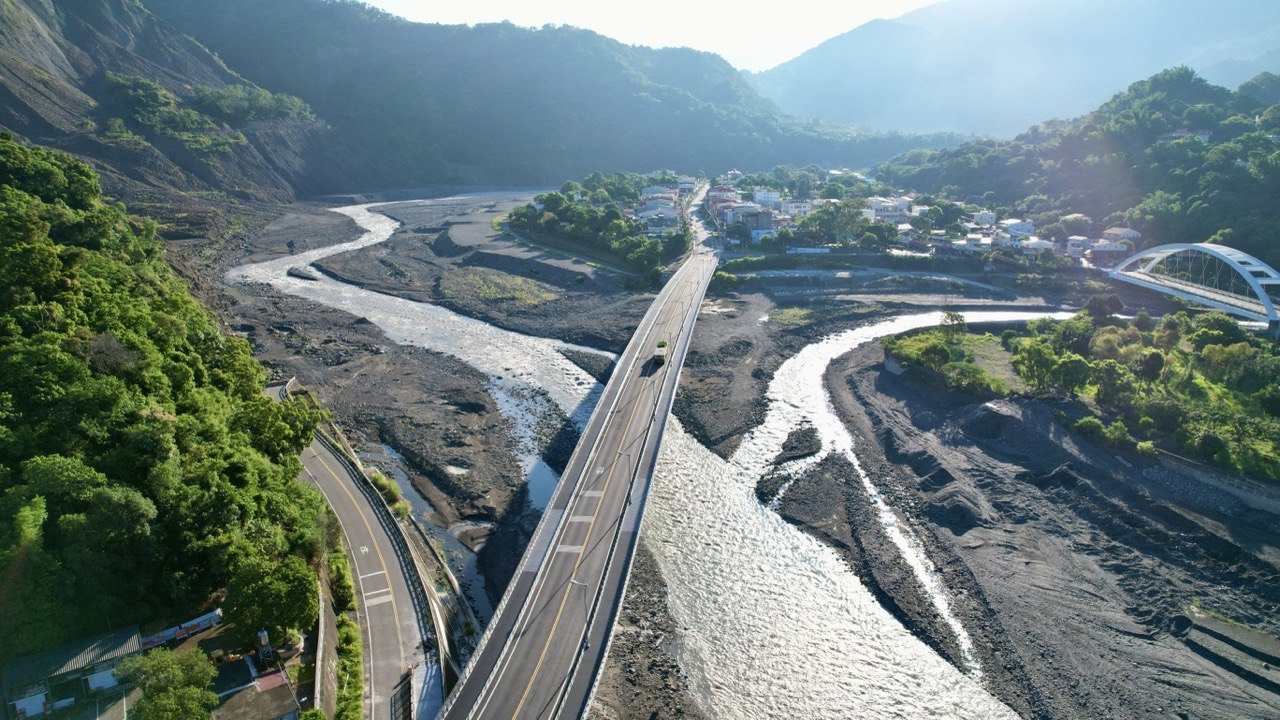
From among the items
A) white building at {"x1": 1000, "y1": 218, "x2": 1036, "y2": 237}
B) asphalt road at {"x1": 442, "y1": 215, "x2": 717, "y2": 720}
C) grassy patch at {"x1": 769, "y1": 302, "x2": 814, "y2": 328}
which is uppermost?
white building at {"x1": 1000, "y1": 218, "x2": 1036, "y2": 237}

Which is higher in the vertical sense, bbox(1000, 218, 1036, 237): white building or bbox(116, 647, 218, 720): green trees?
bbox(1000, 218, 1036, 237): white building

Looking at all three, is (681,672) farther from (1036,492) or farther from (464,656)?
(1036,492)

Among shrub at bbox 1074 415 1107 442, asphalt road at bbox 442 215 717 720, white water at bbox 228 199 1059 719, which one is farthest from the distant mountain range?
shrub at bbox 1074 415 1107 442

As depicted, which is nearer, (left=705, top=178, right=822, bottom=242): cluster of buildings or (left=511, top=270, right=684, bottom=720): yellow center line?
(left=511, top=270, right=684, bottom=720): yellow center line

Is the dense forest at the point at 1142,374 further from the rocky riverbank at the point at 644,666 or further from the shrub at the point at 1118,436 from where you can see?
the rocky riverbank at the point at 644,666

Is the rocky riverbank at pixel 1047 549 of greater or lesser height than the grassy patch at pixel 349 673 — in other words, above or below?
below

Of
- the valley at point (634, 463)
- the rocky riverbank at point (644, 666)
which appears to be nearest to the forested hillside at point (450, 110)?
the valley at point (634, 463)

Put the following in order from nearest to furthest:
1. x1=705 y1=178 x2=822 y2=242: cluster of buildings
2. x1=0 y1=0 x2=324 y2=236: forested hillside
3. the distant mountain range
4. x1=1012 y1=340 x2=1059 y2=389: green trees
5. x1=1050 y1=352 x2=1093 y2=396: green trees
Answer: x1=1050 y1=352 x2=1093 y2=396: green trees → x1=1012 y1=340 x2=1059 y2=389: green trees → x1=0 y1=0 x2=324 y2=236: forested hillside → x1=705 y1=178 x2=822 y2=242: cluster of buildings → the distant mountain range

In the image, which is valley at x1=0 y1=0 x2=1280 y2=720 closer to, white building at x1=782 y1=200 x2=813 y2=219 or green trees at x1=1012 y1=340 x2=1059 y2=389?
green trees at x1=1012 y1=340 x2=1059 y2=389

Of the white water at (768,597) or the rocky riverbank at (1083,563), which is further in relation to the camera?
the rocky riverbank at (1083,563)
